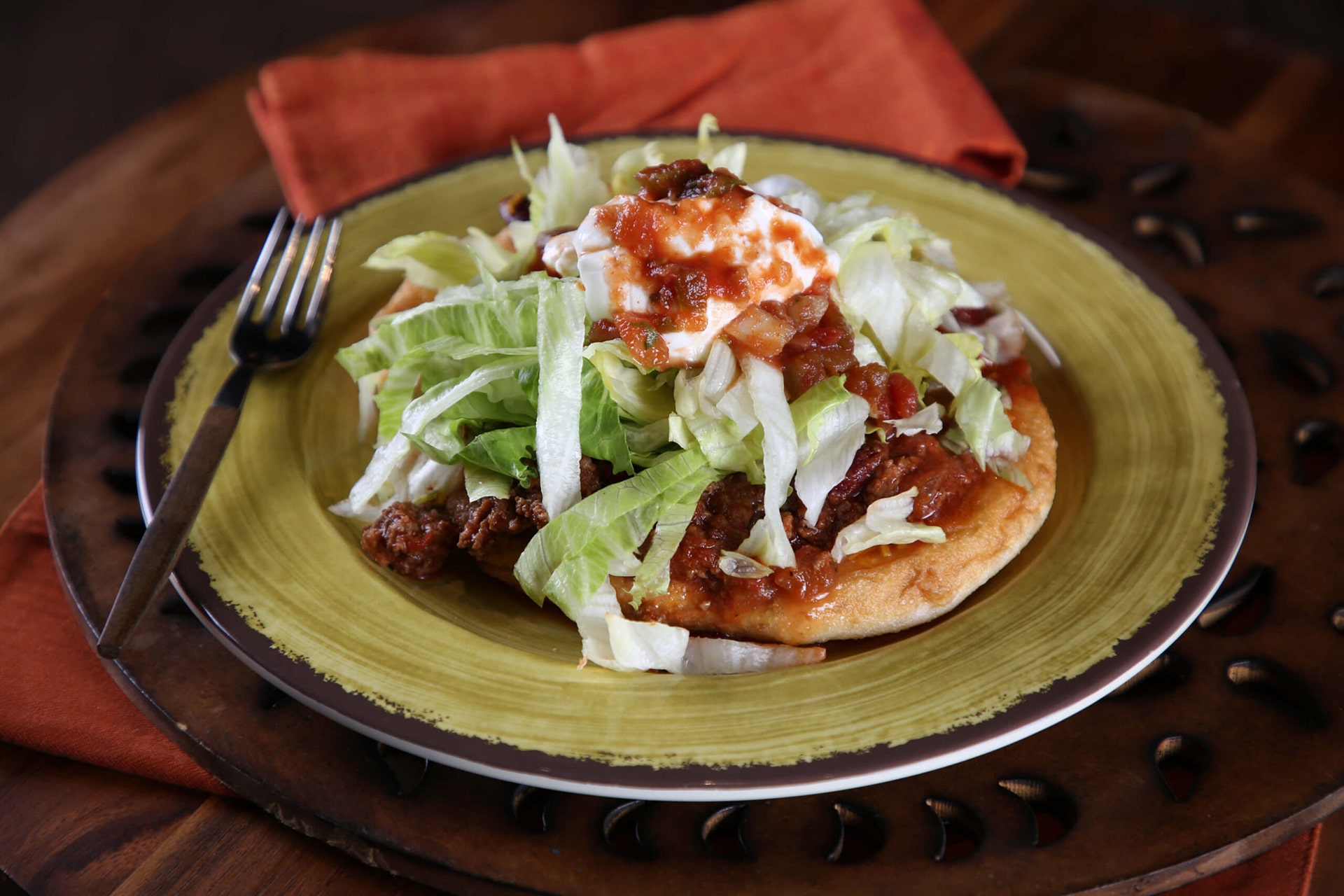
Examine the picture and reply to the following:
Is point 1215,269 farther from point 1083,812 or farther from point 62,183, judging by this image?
point 62,183

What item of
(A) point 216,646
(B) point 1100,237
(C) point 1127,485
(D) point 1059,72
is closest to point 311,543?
(A) point 216,646

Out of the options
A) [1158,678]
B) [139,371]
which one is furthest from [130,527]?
[1158,678]

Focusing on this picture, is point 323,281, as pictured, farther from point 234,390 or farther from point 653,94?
point 653,94

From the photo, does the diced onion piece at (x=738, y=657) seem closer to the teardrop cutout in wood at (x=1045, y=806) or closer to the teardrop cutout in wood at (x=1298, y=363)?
the teardrop cutout in wood at (x=1045, y=806)

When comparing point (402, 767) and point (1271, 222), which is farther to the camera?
point (1271, 222)

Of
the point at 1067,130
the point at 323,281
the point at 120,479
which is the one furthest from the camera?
the point at 1067,130

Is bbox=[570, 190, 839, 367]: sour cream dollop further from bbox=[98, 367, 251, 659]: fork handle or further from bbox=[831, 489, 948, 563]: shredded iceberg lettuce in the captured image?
bbox=[98, 367, 251, 659]: fork handle

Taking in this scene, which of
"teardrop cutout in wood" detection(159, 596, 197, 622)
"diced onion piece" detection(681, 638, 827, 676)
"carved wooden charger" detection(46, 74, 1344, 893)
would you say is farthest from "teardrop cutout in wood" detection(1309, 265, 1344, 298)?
"teardrop cutout in wood" detection(159, 596, 197, 622)
